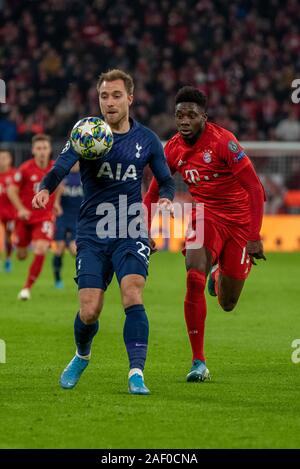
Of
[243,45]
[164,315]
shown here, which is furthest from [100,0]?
[164,315]

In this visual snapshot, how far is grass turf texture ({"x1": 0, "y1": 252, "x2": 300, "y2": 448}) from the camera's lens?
6938mm

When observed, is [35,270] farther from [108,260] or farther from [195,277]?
[108,260]

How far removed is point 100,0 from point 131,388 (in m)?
27.5

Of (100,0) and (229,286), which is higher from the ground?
(100,0)

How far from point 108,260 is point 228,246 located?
1943mm

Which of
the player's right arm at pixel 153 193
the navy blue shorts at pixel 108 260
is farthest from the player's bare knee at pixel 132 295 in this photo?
the player's right arm at pixel 153 193

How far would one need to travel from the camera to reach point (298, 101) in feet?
98.2

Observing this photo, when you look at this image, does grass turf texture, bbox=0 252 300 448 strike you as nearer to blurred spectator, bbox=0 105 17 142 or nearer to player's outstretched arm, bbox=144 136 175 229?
player's outstretched arm, bbox=144 136 175 229

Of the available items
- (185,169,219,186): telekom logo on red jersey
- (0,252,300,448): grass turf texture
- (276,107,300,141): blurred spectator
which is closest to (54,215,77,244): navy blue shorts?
(0,252,300,448): grass turf texture

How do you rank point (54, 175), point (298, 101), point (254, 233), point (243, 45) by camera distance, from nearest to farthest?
1. point (54, 175)
2. point (254, 233)
3. point (298, 101)
4. point (243, 45)

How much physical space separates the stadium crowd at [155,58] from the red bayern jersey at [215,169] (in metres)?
19.2

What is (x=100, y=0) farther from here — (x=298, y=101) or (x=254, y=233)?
(x=254, y=233)

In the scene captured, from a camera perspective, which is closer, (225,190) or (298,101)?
(225,190)

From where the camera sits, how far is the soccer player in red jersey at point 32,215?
55.7 ft
